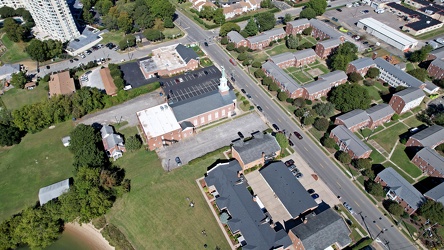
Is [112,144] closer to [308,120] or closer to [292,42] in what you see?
[308,120]

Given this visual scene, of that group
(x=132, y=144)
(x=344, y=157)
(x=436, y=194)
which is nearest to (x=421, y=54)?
(x=344, y=157)

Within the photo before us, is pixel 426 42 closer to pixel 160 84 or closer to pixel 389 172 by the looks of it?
pixel 389 172

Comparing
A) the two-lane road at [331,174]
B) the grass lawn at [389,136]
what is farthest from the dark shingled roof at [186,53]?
the grass lawn at [389,136]

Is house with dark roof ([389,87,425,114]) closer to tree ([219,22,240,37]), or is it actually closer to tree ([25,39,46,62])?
tree ([219,22,240,37])

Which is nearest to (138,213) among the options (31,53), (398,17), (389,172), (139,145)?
(139,145)

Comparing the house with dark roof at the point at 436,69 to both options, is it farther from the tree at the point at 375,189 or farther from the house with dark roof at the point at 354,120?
the tree at the point at 375,189
